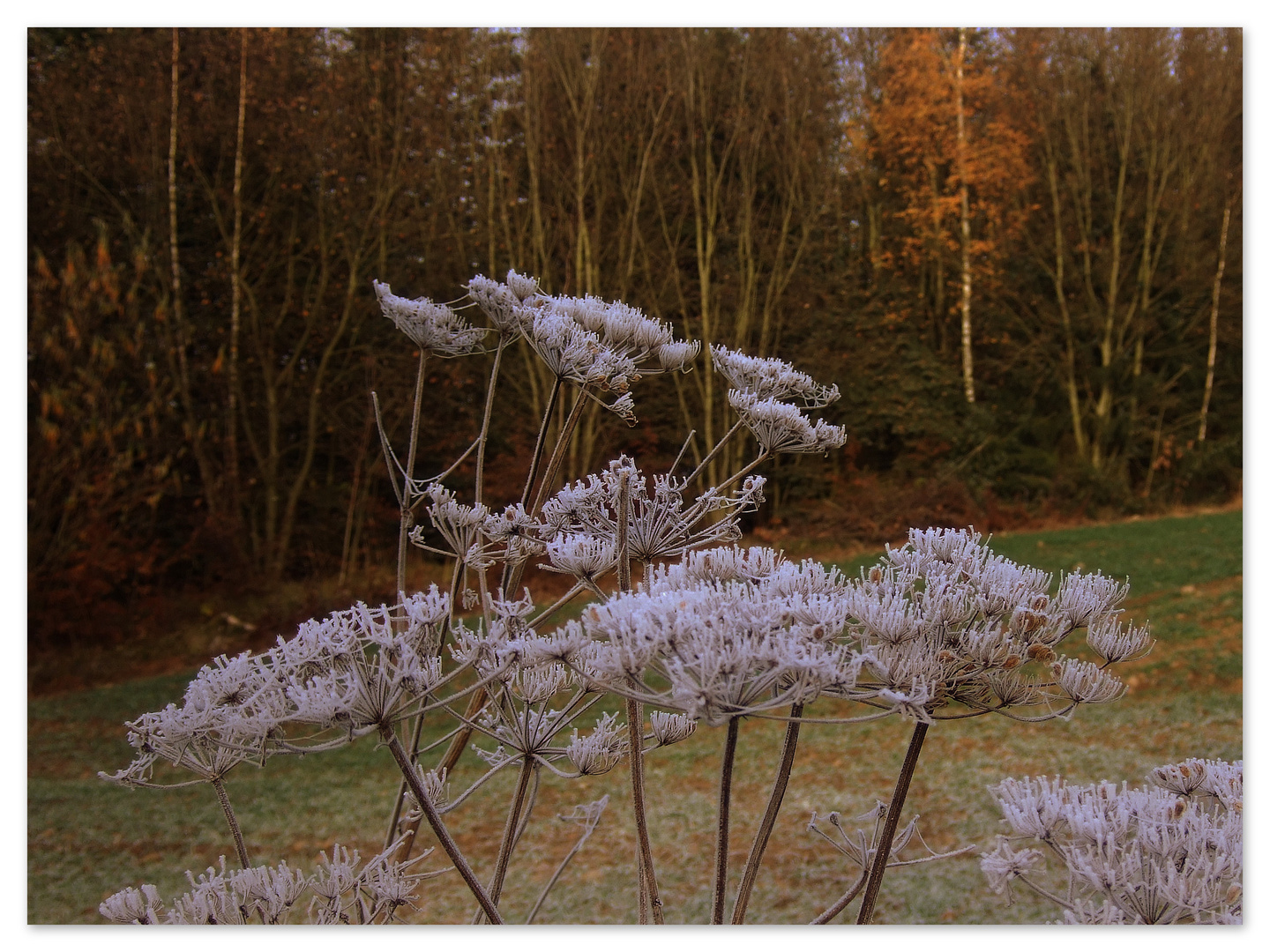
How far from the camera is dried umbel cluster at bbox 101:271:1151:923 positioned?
0.83m

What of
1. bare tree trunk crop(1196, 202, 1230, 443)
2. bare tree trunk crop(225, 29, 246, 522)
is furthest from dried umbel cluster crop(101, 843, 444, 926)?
bare tree trunk crop(1196, 202, 1230, 443)

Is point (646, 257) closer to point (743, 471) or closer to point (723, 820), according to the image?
point (743, 471)

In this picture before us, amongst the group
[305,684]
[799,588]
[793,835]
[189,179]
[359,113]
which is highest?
[359,113]

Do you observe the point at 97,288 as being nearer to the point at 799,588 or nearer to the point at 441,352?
the point at 441,352

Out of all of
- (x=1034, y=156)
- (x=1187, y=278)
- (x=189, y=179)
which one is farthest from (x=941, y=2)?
(x=189, y=179)

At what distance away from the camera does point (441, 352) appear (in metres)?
1.45

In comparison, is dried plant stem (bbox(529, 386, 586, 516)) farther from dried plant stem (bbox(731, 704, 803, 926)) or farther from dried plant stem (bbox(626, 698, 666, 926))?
dried plant stem (bbox(731, 704, 803, 926))

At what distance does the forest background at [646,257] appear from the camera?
3.03 metres

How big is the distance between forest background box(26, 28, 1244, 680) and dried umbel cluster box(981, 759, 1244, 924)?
2.04m

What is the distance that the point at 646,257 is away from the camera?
11.5ft

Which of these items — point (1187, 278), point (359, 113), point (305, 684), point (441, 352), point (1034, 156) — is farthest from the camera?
point (359, 113)

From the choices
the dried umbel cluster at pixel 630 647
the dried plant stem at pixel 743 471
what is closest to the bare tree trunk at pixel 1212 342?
the dried umbel cluster at pixel 630 647

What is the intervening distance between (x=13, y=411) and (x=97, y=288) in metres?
0.91

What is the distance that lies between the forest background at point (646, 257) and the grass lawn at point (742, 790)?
0.90 feet
